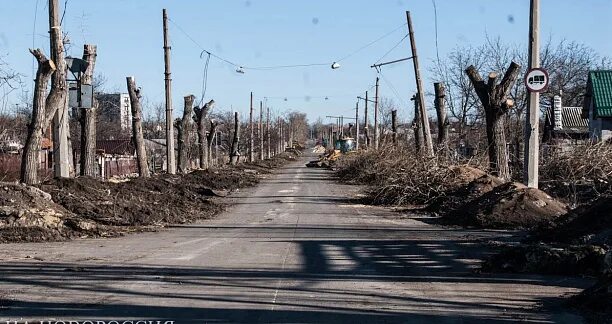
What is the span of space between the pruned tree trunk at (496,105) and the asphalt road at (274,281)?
8.88 m

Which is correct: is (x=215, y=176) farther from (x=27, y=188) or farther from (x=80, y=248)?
(x=80, y=248)

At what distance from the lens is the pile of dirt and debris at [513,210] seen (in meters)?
15.8

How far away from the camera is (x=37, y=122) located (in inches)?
711

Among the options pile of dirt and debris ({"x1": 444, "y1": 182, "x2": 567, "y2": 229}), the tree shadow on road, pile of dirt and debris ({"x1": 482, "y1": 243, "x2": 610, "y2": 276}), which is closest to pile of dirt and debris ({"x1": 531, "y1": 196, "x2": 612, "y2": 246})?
pile of dirt and debris ({"x1": 482, "y1": 243, "x2": 610, "y2": 276})

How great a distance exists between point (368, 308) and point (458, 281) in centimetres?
207

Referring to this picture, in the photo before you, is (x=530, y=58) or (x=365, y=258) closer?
(x=365, y=258)

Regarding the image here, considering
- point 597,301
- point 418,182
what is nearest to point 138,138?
point 418,182

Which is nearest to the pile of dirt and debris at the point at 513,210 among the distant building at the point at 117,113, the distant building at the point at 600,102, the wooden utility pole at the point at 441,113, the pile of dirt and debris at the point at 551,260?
the pile of dirt and debris at the point at 551,260

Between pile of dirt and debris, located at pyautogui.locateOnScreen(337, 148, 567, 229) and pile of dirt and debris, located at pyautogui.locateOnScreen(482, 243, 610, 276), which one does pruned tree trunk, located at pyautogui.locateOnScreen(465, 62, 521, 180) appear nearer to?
pile of dirt and debris, located at pyautogui.locateOnScreen(337, 148, 567, 229)

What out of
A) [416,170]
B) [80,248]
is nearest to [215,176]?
[416,170]

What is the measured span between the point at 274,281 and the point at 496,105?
15840 mm

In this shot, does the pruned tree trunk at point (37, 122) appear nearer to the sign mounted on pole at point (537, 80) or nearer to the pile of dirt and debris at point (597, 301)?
the sign mounted on pole at point (537, 80)

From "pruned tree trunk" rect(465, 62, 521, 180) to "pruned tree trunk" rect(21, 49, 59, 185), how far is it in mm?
13207

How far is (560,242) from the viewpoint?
11.4 metres
